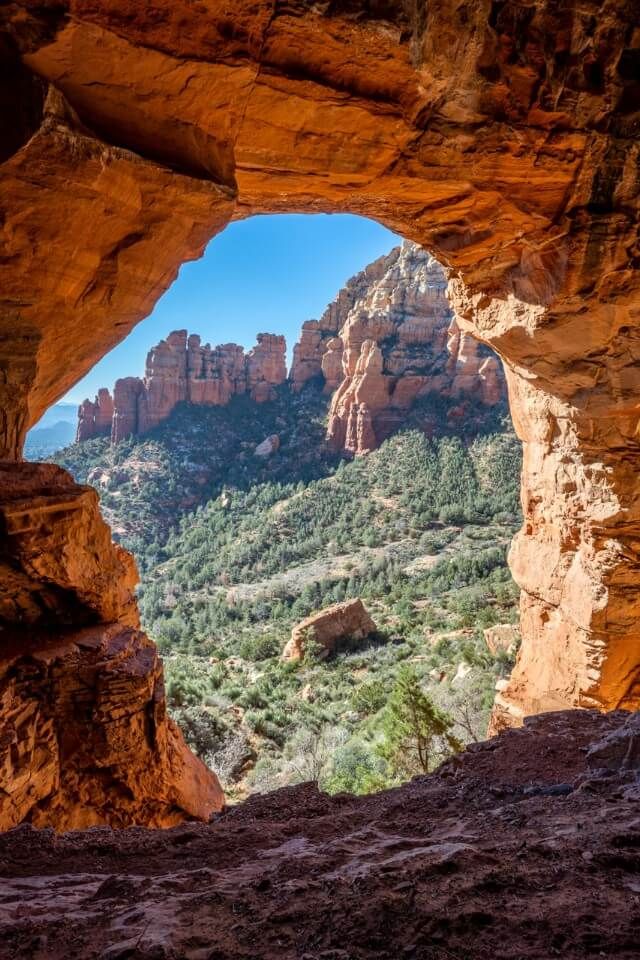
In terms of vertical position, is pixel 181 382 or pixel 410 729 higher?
pixel 181 382

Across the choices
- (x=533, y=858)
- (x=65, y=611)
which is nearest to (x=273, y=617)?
(x=65, y=611)

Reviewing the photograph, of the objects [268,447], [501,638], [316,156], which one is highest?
[268,447]

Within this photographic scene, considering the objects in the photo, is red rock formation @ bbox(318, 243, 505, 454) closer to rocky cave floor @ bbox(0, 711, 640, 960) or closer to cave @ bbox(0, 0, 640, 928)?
cave @ bbox(0, 0, 640, 928)

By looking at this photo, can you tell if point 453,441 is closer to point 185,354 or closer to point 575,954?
point 185,354

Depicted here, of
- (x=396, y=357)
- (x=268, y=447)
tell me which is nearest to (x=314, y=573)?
(x=268, y=447)

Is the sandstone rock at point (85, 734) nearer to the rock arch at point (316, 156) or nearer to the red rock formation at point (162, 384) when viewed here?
the rock arch at point (316, 156)

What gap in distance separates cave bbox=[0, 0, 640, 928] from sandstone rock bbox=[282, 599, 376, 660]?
56.1 ft

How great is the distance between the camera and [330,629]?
2338 centimetres

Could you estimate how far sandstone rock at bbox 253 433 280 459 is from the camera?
169ft

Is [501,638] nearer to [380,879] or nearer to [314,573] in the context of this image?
[314,573]

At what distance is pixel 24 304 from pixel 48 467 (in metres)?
1.63

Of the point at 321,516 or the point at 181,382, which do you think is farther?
the point at 181,382

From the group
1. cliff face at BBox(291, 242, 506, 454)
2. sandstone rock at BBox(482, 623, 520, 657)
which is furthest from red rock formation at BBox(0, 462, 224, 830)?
cliff face at BBox(291, 242, 506, 454)

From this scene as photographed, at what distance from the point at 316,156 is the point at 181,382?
2207 inches
